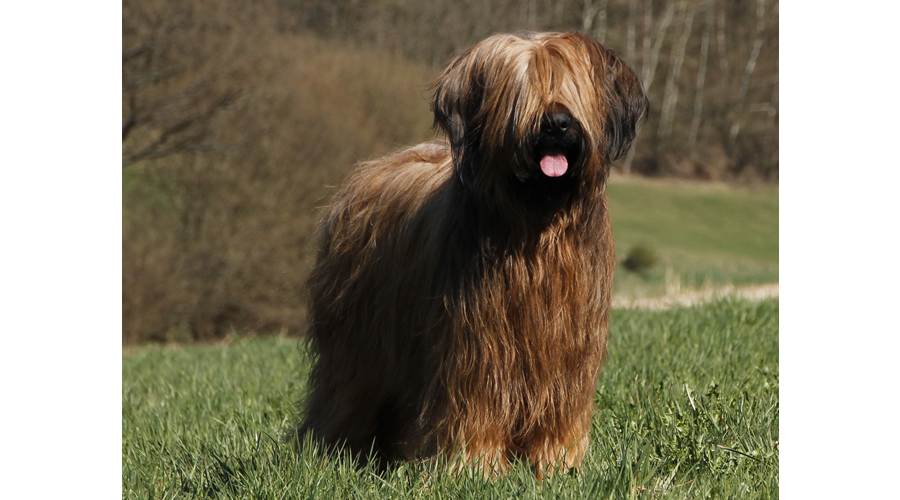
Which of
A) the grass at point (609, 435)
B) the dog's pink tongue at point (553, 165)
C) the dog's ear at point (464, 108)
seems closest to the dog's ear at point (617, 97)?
the dog's pink tongue at point (553, 165)

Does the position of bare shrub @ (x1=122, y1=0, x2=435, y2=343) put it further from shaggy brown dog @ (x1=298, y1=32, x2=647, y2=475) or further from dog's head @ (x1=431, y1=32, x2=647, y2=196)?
dog's head @ (x1=431, y1=32, x2=647, y2=196)

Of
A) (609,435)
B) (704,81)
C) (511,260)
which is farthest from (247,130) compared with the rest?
(704,81)

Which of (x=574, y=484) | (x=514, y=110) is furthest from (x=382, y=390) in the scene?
(x=514, y=110)

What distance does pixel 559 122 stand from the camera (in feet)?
10.5

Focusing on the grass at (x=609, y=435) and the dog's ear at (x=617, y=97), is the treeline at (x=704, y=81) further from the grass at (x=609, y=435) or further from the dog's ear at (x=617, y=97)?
the dog's ear at (x=617, y=97)

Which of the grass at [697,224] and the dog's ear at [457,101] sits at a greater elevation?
the dog's ear at [457,101]

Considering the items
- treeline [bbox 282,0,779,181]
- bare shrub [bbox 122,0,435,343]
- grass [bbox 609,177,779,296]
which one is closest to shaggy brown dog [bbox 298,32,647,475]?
bare shrub [bbox 122,0,435,343]

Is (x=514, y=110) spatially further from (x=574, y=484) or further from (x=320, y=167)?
(x=320, y=167)

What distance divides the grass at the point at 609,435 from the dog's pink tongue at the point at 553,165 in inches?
49.6

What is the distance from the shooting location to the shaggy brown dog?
10.9 ft

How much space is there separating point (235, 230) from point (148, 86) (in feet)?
12.8

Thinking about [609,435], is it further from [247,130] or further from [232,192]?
[247,130]

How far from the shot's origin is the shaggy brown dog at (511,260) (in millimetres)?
3328

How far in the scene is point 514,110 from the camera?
10.8ft
